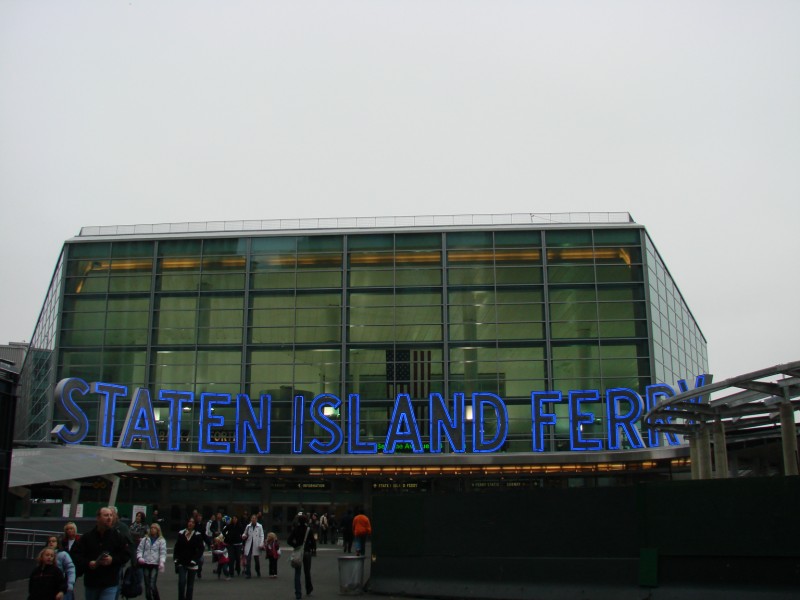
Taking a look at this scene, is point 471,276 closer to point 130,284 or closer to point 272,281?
point 272,281

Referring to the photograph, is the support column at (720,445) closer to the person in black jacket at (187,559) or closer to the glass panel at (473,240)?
the person in black jacket at (187,559)

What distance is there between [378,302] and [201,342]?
434 inches

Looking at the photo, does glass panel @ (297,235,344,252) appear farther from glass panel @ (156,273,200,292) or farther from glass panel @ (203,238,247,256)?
glass panel @ (156,273,200,292)

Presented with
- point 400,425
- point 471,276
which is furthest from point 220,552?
point 471,276

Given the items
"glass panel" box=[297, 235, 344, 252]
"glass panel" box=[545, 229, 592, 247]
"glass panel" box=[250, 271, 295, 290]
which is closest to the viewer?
"glass panel" box=[545, 229, 592, 247]

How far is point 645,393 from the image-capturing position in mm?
52562

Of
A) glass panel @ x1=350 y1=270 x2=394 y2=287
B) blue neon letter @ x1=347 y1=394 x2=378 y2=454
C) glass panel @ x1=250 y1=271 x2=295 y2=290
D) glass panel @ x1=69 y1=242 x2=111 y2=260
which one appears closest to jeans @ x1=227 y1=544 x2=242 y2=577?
blue neon letter @ x1=347 y1=394 x2=378 y2=454

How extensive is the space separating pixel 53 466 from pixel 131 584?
45.8ft

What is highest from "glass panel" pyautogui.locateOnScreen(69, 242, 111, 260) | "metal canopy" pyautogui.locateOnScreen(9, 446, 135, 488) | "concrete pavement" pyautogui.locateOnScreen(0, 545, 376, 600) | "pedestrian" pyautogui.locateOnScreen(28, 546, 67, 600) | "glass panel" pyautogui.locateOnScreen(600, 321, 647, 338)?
"glass panel" pyautogui.locateOnScreen(69, 242, 111, 260)

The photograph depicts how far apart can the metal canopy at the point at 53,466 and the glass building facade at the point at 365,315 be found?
21881 mm

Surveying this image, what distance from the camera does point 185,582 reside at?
19453 mm

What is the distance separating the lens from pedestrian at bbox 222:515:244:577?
88.5 feet

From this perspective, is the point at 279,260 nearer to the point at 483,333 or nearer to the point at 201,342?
the point at 201,342

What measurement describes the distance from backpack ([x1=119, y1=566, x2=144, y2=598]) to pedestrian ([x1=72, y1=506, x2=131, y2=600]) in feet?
11.8
